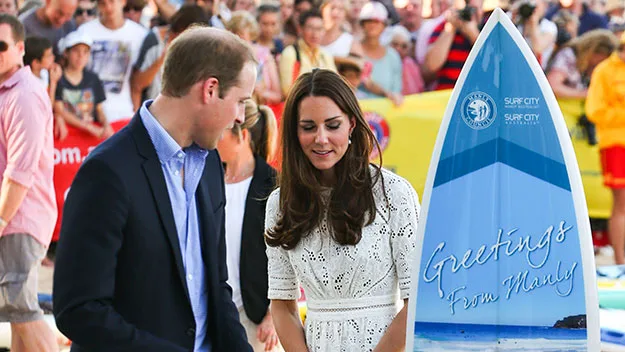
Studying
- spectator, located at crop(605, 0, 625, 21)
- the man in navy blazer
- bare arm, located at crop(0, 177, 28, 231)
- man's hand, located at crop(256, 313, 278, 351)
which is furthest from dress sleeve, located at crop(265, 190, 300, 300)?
spectator, located at crop(605, 0, 625, 21)

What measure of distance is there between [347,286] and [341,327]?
0.41ft

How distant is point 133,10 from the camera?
8922 millimetres

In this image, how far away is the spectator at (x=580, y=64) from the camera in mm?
9820

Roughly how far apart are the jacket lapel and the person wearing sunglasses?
2597 millimetres

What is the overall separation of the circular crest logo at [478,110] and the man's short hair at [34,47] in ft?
14.3

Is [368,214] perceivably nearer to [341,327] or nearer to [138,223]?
[341,327]

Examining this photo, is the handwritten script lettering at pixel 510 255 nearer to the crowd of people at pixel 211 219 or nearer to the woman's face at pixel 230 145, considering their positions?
the crowd of people at pixel 211 219

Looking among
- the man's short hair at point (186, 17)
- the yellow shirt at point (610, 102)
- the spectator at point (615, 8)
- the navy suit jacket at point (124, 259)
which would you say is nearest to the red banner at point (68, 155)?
the man's short hair at point (186, 17)

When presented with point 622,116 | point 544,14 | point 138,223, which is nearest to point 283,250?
point 138,223

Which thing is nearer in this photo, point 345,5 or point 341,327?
point 341,327

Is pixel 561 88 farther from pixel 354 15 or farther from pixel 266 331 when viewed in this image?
pixel 266 331

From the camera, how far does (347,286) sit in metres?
3.48

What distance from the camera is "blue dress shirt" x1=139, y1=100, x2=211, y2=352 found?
2832 mm

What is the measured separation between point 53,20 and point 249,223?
4.24 metres
